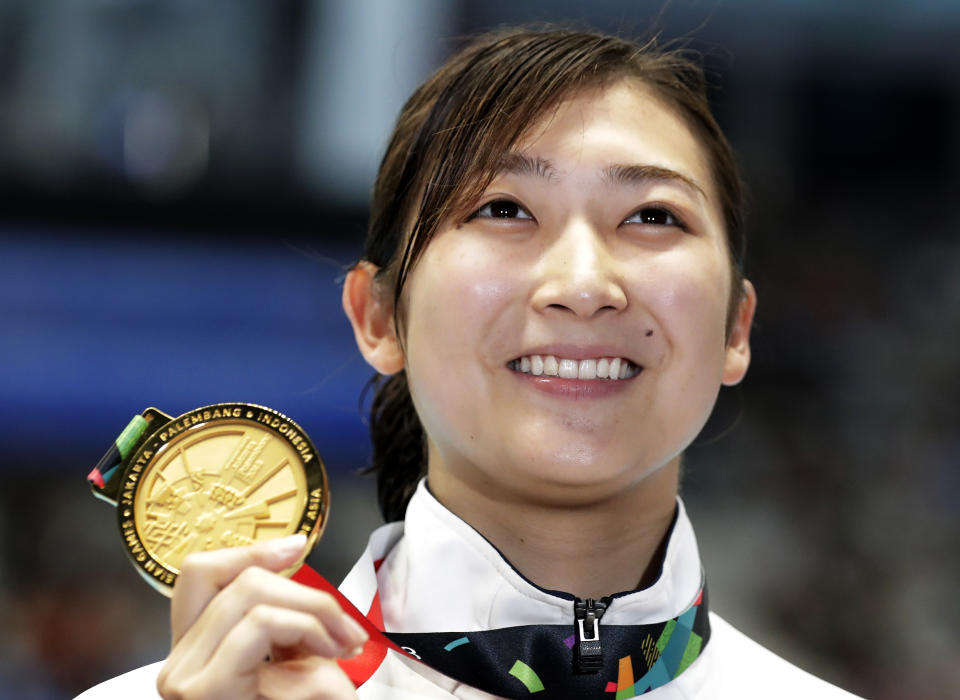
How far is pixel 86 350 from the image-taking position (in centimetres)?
459

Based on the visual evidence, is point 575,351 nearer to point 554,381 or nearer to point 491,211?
point 554,381

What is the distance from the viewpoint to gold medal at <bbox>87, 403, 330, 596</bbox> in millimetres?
1542

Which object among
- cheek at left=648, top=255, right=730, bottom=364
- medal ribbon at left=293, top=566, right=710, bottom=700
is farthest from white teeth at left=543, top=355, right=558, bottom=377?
medal ribbon at left=293, top=566, right=710, bottom=700

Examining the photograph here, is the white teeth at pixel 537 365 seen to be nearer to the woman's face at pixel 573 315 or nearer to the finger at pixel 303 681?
the woman's face at pixel 573 315

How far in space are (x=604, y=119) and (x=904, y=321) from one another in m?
4.23

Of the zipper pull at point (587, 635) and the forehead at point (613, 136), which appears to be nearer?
the zipper pull at point (587, 635)

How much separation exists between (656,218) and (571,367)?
31 cm

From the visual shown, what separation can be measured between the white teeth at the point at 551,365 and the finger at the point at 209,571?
526mm

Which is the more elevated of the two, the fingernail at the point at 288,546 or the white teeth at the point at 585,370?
the white teeth at the point at 585,370

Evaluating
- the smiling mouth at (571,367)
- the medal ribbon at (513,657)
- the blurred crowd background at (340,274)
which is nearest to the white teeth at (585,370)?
the smiling mouth at (571,367)

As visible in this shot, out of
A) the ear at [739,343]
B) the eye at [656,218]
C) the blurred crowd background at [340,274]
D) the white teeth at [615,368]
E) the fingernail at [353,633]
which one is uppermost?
the eye at [656,218]

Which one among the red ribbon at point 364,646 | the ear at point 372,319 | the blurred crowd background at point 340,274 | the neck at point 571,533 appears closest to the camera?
the red ribbon at point 364,646

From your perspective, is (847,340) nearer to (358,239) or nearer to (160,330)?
(358,239)

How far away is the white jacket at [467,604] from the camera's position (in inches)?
70.5
